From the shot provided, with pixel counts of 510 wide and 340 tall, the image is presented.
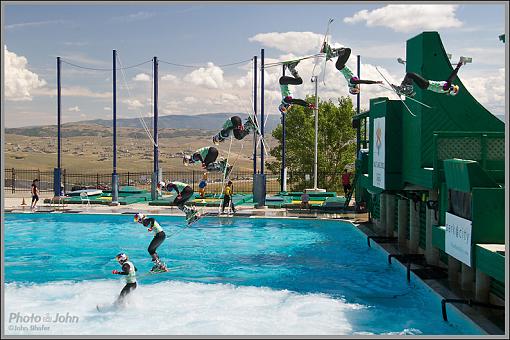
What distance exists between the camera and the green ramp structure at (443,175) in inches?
517

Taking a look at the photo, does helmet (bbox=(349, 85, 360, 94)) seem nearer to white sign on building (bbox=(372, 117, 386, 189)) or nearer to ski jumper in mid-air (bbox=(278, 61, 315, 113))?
ski jumper in mid-air (bbox=(278, 61, 315, 113))

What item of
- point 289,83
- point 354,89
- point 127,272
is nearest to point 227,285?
point 127,272

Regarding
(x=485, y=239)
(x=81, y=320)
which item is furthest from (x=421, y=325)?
(x=81, y=320)

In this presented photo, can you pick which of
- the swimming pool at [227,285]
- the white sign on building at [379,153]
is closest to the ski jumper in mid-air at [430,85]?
the swimming pool at [227,285]

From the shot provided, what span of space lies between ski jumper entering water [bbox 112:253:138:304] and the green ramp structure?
25.0ft

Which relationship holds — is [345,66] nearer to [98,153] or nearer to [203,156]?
[203,156]

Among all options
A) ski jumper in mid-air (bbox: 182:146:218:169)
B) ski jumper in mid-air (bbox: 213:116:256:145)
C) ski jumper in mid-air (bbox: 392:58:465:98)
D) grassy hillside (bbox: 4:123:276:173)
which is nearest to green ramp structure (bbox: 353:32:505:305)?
ski jumper in mid-air (bbox: 392:58:465:98)

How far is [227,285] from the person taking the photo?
57.9 ft

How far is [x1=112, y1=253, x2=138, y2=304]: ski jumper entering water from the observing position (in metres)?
14.1

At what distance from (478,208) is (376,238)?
9743 millimetres

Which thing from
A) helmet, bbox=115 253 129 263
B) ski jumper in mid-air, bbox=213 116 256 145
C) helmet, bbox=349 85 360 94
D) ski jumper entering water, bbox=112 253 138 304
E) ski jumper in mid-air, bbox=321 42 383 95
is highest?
ski jumper in mid-air, bbox=321 42 383 95

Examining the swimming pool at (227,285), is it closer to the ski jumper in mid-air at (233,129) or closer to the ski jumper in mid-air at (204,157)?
the ski jumper in mid-air at (204,157)

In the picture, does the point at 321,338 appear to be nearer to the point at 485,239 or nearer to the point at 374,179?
the point at 485,239

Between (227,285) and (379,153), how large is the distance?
725 cm
